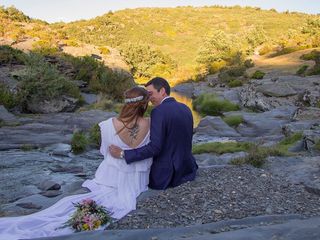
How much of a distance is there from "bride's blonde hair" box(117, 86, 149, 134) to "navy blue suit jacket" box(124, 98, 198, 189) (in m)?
0.27

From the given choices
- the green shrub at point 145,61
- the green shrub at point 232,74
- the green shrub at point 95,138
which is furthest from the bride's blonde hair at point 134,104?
the green shrub at point 145,61

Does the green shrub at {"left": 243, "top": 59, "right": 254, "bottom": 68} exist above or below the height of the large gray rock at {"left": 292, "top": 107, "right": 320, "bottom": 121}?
above

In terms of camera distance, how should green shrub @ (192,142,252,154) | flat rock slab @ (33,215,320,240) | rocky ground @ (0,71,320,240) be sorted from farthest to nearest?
green shrub @ (192,142,252,154), rocky ground @ (0,71,320,240), flat rock slab @ (33,215,320,240)

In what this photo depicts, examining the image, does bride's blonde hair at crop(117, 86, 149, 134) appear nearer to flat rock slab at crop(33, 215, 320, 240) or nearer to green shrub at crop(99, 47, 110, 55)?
flat rock slab at crop(33, 215, 320, 240)

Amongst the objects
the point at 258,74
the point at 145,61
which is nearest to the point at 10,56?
the point at 258,74

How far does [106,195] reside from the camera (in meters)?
6.86

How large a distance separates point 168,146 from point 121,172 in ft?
2.70

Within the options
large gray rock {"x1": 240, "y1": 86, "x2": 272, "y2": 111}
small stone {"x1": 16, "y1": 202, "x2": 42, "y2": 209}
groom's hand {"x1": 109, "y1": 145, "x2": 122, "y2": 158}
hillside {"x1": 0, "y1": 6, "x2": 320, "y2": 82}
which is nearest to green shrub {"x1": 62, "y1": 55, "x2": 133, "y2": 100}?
hillside {"x1": 0, "y1": 6, "x2": 320, "y2": 82}

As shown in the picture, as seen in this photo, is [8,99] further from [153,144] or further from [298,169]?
[153,144]

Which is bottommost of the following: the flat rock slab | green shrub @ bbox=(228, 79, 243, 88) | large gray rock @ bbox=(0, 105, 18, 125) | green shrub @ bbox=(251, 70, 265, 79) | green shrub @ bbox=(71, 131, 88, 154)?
green shrub @ bbox=(71, 131, 88, 154)

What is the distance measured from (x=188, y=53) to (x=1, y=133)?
78.8 meters

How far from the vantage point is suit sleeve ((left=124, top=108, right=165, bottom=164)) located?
6848mm

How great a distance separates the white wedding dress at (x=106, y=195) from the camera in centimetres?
611

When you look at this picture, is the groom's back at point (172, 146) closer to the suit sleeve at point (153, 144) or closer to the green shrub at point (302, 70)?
the suit sleeve at point (153, 144)
